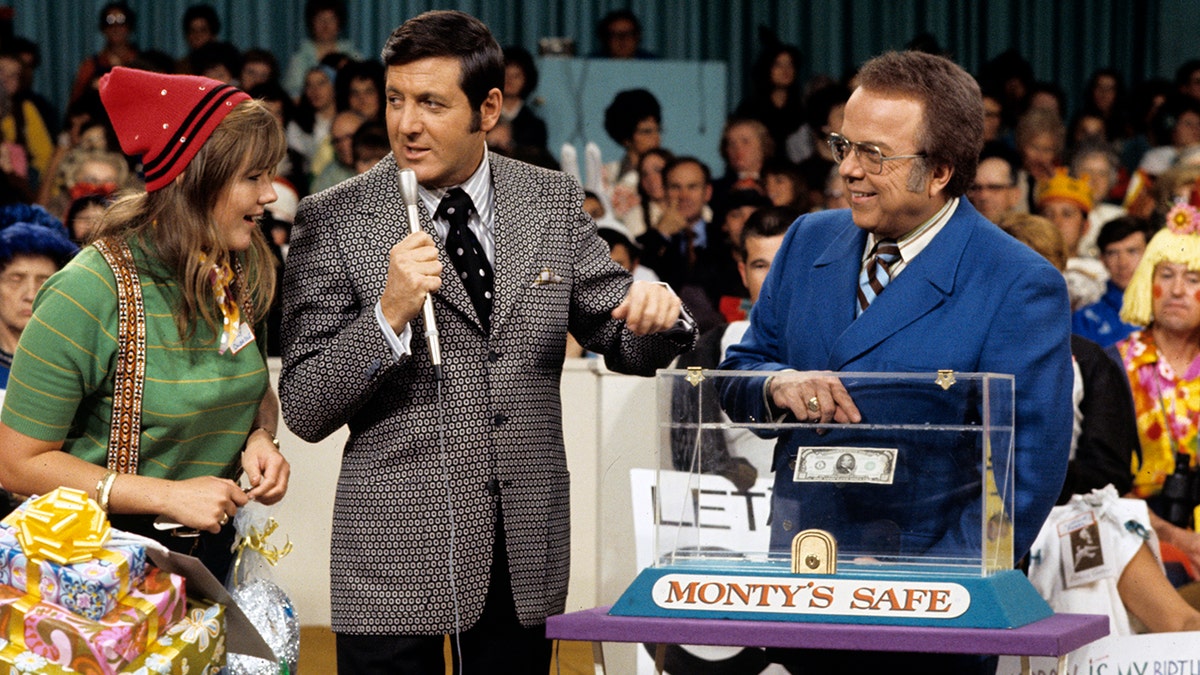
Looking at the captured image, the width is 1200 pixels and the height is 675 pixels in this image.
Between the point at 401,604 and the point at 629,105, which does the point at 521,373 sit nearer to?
the point at 401,604

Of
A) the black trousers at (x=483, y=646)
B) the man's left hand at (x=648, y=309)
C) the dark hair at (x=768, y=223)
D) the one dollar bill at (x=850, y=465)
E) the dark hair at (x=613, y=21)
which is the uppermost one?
the dark hair at (x=613, y=21)

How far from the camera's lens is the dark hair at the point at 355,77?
845cm

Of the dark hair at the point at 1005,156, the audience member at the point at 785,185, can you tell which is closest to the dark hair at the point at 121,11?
the audience member at the point at 785,185

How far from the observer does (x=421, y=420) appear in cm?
254

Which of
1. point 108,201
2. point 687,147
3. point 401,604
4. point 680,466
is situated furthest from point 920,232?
point 687,147

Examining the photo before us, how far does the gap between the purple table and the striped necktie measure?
0.58 m

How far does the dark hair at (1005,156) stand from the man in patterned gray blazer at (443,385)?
480cm

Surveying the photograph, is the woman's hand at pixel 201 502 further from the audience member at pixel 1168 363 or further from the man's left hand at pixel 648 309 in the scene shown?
the audience member at pixel 1168 363

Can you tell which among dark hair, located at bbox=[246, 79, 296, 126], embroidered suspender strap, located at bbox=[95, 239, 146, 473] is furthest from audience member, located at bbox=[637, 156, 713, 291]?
embroidered suspender strap, located at bbox=[95, 239, 146, 473]

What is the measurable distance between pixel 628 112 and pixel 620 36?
4.04 feet

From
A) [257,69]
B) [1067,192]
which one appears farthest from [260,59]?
[1067,192]

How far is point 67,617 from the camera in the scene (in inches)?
82.2

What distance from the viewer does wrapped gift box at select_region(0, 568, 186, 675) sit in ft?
6.81

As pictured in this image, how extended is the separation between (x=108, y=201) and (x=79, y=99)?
6195 millimetres
